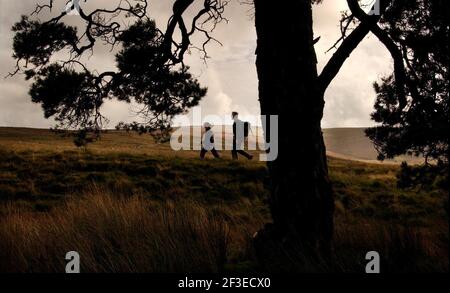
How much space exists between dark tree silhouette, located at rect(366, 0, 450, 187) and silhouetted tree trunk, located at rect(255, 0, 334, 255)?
1.18 meters

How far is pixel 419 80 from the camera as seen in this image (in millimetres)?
7062

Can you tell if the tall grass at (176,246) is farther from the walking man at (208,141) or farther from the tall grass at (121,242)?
the walking man at (208,141)

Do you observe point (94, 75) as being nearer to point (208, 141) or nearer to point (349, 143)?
point (208, 141)

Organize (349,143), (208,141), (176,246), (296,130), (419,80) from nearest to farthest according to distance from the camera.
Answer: (176,246), (296,130), (419,80), (208,141), (349,143)

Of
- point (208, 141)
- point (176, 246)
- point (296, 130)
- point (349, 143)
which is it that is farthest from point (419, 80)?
point (349, 143)

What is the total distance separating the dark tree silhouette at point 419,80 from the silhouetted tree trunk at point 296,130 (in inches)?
46.6

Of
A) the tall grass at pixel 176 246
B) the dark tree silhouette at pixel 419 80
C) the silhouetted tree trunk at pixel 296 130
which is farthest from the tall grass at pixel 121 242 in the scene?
the dark tree silhouette at pixel 419 80

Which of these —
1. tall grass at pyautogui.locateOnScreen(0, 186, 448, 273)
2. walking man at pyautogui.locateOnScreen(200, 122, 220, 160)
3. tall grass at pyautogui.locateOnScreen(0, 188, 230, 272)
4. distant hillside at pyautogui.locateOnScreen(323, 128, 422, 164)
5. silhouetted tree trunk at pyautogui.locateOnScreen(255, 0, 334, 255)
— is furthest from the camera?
distant hillside at pyautogui.locateOnScreen(323, 128, 422, 164)

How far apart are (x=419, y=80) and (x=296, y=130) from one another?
2580 millimetres

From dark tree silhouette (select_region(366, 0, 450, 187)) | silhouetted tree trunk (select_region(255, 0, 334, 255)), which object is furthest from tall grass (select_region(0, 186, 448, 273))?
dark tree silhouette (select_region(366, 0, 450, 187))

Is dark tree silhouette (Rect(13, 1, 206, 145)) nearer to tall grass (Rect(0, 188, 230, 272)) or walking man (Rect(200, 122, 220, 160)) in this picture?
tall grass (Rect(0, 188, 230, 272))

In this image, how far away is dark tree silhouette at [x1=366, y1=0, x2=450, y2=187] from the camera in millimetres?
6113

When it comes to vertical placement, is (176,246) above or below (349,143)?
below
